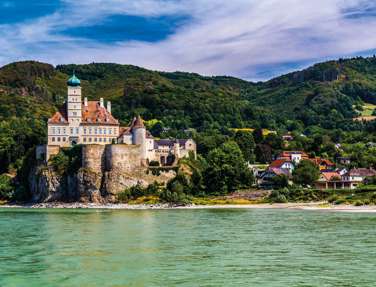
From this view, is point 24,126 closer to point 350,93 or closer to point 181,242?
point 181,242

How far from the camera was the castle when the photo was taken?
78562 mm

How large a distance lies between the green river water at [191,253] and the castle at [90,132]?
2909 cm

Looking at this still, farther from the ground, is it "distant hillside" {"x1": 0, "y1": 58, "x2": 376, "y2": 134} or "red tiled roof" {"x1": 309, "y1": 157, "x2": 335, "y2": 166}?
"distant hillside" {"x1": 0, "y1": 58, "x2": 376, "y2": 134}

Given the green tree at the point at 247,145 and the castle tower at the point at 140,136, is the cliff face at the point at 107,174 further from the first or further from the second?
the green tree at the point at 247,145

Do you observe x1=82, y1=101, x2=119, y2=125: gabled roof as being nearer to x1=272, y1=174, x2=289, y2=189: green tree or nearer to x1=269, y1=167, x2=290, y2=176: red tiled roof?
x1=269, y1=167, x2=290, y2=176: red tiled roof

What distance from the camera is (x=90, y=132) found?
3127 inches

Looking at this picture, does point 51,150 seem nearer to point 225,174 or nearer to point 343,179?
point 225,174

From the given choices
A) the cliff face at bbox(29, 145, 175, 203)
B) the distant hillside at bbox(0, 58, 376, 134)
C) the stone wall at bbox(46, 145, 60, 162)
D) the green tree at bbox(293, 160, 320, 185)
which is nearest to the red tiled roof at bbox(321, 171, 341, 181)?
the green tree at bbox(293, 160, 320, 185)

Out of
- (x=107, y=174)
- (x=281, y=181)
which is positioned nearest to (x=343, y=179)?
(x=281, y=181)

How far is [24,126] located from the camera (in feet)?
320

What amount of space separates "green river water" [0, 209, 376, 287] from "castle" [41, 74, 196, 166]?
29.1 metres

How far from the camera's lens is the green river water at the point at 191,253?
25.0m

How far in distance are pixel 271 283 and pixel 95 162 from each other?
55.1 meters

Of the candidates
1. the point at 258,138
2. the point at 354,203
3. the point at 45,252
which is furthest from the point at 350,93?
the point at 45,252
